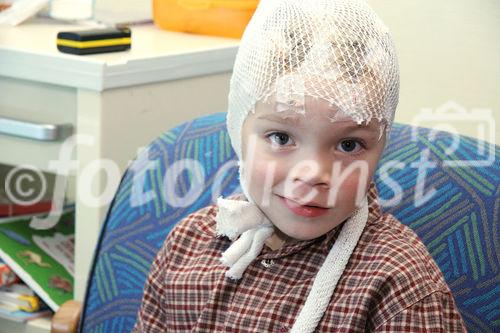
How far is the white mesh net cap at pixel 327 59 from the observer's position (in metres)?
0.93

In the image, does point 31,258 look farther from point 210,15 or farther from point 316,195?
point 316,195

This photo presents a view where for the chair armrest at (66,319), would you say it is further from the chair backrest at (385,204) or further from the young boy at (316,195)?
the young boy at (316,195)

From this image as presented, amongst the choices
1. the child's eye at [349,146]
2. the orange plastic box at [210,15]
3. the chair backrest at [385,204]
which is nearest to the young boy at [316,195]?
the child's eye at [349,146]

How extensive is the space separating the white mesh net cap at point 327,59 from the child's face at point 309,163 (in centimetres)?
1

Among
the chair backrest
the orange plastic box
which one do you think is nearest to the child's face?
the chair backrest

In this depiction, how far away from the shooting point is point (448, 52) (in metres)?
1.46

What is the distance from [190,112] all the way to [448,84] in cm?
42

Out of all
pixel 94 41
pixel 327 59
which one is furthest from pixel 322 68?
pixel 94 41

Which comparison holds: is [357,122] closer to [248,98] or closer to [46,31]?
[248,98]

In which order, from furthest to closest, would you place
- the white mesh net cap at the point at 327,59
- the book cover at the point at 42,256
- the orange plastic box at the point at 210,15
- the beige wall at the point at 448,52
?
the orange plastic box at the point at 210,15, the book cover at the point at 42,256, the beige wall at the point at 448,52, the white mesh net cap at the point at 327,59

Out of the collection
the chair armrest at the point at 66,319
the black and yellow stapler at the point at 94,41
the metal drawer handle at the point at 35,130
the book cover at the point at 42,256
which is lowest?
the book cover at the point at 42,256

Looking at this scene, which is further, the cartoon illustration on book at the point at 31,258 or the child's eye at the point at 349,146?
the cartoon illustration on book at the point at 31,258

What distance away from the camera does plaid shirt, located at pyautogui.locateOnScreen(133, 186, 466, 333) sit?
0.96 meters

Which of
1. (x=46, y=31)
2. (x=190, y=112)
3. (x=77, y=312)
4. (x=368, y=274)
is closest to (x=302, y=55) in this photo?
(x=368, y=274)
